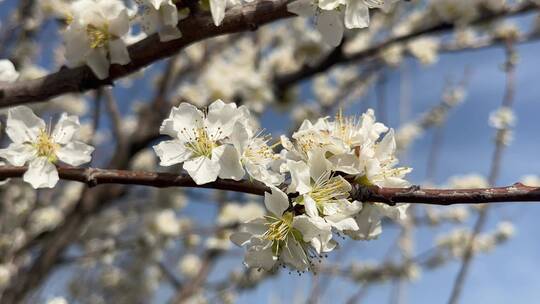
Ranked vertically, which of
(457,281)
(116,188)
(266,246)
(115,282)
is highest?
(266,246)

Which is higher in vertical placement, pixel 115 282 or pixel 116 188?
pixel 116 188

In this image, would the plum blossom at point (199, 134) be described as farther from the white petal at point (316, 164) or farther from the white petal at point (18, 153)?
the white petal at point (18, 153)

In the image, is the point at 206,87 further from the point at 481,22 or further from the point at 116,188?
the point at 481,22

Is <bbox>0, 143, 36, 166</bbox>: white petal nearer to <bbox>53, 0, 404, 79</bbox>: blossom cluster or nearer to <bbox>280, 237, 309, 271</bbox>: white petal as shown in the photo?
<bbox>53, 0, 404, 79</bbox>: blossom cluster

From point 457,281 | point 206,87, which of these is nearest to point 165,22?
point 457,281

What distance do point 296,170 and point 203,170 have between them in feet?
0.52

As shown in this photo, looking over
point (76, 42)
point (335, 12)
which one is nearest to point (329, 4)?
point (335, 12)

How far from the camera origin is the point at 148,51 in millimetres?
1149

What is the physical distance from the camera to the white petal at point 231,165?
0.94m

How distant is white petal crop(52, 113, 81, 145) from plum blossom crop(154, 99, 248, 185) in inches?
10.8

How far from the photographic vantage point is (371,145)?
1038mm

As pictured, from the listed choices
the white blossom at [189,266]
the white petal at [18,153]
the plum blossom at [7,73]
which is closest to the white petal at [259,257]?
the white petal at [18,153]

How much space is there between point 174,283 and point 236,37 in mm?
1713

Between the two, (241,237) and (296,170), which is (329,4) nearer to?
(296,170)
